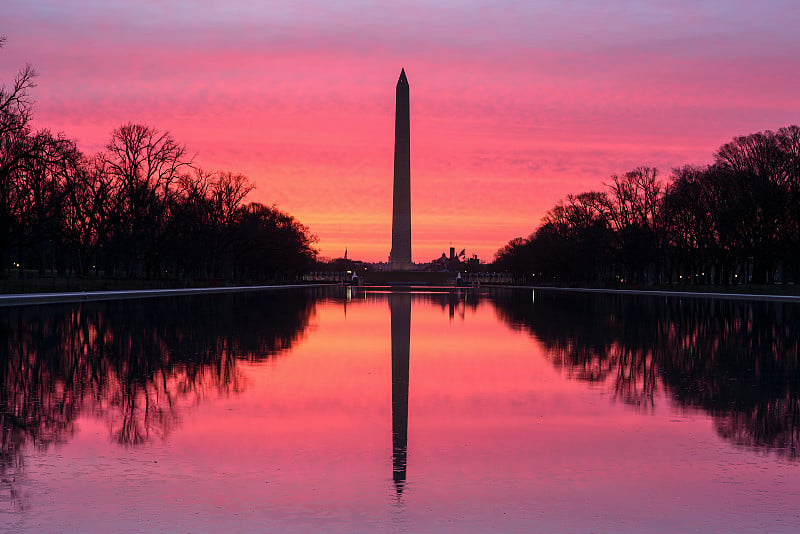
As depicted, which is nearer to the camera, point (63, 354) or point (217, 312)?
point (63, 354)

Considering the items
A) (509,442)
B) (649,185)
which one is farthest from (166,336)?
(649,185)

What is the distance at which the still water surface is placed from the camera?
24.0 ft

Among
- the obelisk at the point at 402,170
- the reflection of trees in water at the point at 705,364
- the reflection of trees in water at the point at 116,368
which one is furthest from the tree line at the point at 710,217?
the reflection of trees in water at the point at 116,368

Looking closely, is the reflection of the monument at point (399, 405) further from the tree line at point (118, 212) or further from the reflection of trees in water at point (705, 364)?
the tree line at point (118, 212)

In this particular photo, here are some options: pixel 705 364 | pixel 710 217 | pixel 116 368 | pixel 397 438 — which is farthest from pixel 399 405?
pixel 710 217

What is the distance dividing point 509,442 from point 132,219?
215 feet

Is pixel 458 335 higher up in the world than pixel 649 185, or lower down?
lower down

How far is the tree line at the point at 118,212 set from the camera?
2016 inches

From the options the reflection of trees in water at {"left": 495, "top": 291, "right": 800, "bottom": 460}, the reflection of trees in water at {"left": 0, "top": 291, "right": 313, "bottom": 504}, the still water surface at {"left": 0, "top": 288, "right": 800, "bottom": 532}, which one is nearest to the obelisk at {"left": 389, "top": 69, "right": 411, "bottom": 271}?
the reflection of trees in water at {"left": 495, "top": 291, "right": 800, "bottom": 460}

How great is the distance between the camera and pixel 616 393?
14438 millimetres

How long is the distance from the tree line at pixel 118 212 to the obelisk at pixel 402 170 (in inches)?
574

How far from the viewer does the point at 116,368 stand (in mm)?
17312

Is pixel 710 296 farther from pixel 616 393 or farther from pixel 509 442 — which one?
pixel 509 442

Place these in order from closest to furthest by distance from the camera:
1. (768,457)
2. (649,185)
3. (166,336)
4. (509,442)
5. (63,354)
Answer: (768,457) < (509,442) < (63,354) < (166,336) < (649,185)
